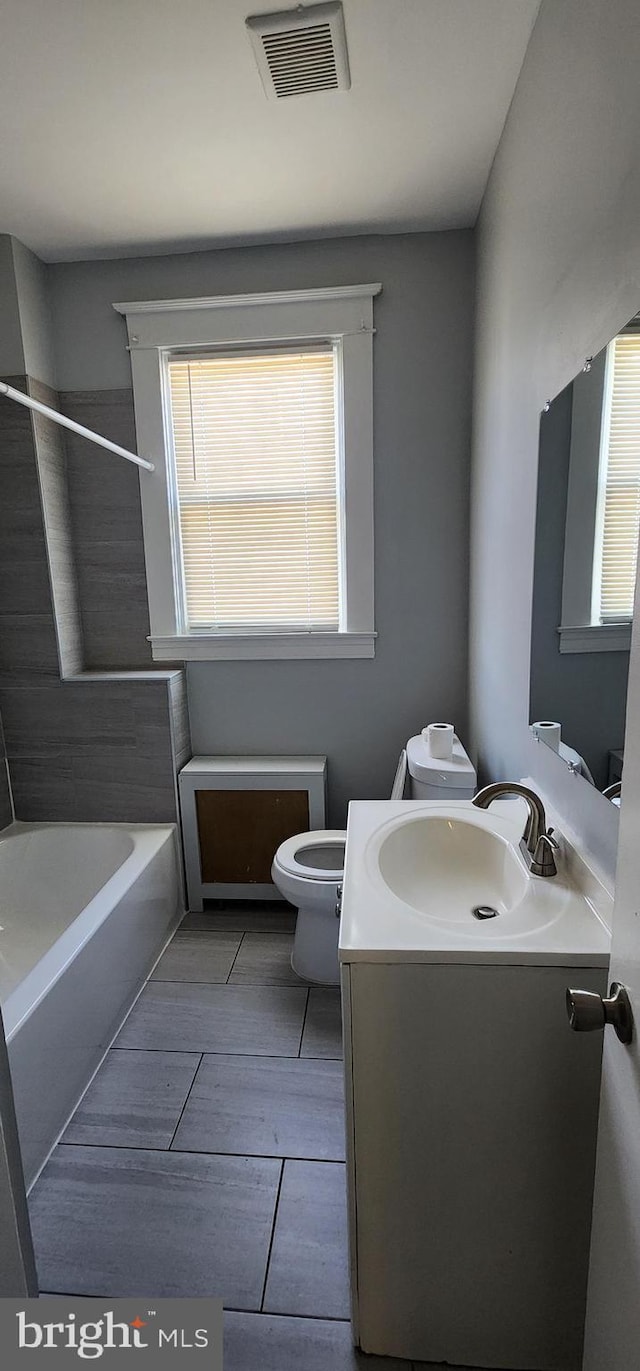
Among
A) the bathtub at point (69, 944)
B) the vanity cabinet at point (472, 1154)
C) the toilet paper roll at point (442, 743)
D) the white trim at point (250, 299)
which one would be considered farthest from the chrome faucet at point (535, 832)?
the white trim at point (250, 299)

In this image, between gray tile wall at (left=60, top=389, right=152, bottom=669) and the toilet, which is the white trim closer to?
gray tile wall at (left=60, top=389, right=152, bottom=669)

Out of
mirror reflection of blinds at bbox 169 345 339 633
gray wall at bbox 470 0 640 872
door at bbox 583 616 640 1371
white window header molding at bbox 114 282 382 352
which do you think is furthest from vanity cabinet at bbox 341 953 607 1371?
white window header molding at bbox 114 282 382 352

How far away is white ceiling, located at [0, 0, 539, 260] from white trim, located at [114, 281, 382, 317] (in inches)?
7.5

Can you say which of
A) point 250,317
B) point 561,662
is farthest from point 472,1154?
point 250,317

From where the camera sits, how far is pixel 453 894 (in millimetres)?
1366

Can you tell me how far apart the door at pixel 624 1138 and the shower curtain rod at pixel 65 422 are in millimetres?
1576

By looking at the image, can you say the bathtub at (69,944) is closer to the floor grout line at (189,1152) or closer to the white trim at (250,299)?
the floor grout line at (189,1152)

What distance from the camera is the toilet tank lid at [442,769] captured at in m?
1.99

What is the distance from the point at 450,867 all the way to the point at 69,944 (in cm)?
112

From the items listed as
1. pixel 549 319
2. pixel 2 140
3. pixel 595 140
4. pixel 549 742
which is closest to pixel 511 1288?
pixel 549 742

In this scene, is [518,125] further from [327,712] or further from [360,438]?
[327,712]

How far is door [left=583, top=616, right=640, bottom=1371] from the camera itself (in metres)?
0.67

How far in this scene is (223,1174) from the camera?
1.49 meters

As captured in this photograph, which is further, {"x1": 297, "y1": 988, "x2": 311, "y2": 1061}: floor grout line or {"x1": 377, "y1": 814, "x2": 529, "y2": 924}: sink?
{"x1": 297, "y1": 988, "x2": 311, "y2": 1061}: floor grout line
